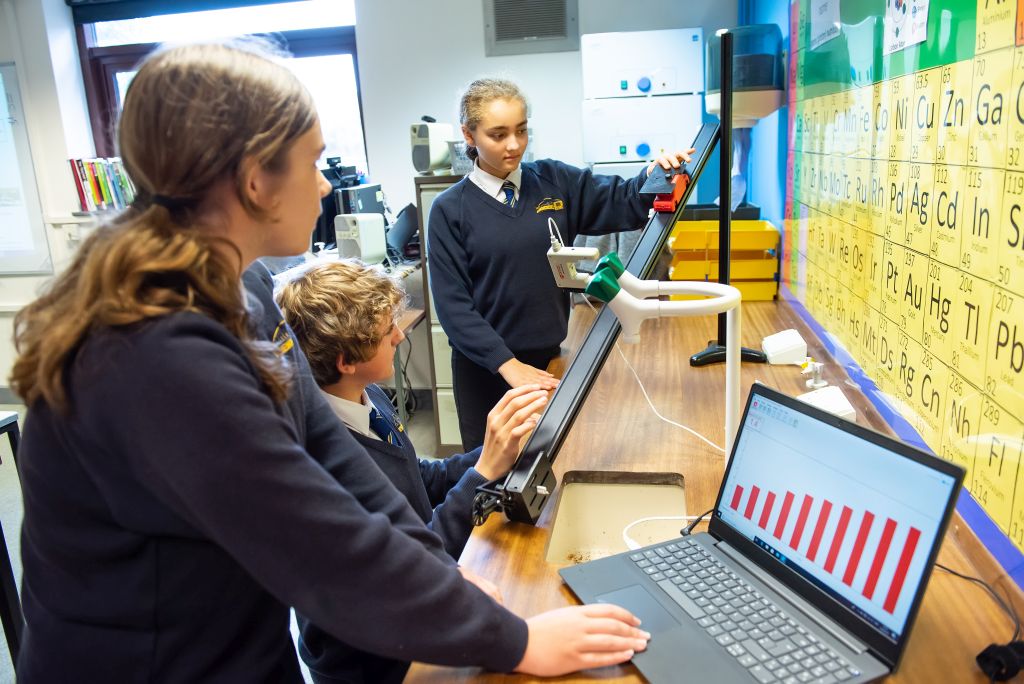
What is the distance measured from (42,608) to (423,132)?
2474 mm

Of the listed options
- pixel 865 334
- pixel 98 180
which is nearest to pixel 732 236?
pixel 865 334

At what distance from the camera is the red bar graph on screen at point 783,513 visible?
2.81ft

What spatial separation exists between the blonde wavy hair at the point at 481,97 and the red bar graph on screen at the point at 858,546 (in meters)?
1.48

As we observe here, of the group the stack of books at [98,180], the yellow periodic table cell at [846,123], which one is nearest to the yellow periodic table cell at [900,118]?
the yellow periodic table cell at [846,123]

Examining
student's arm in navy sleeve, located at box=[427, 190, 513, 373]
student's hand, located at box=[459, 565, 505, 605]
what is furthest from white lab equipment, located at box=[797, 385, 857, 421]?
student's arm in navy sleeve, located at box=[427, 190, 513, 373]

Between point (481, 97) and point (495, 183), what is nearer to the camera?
point (481, 97)

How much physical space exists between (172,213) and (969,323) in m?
0.98

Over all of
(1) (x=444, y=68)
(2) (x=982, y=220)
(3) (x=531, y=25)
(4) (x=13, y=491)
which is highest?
(3) (x=531, y=25)

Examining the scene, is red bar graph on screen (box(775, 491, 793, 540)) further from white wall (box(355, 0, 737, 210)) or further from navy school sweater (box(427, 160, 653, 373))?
white wall (box(355, 0, 737, 210))

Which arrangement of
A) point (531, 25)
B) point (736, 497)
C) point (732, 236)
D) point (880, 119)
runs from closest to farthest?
point (736, 497)
point (880, 119)
point (732, 236)
point (531, 25)

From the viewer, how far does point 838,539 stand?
2.58ft

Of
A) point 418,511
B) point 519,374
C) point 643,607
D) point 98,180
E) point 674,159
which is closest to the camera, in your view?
point 643,607

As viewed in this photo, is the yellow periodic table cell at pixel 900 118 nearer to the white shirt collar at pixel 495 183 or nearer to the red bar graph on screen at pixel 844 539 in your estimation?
the red bar graph on screen at pixel 844 539

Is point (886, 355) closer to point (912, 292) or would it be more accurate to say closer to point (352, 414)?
point (912, 292)
